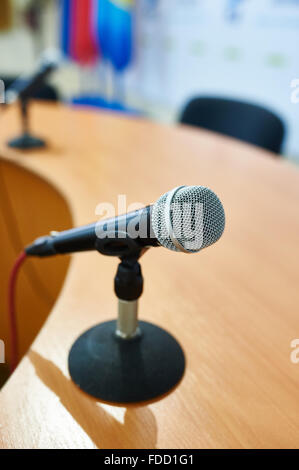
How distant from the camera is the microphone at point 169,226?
0.32m

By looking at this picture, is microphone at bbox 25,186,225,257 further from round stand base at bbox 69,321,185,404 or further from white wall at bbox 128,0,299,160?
white wall at bbox 128,0,299,160

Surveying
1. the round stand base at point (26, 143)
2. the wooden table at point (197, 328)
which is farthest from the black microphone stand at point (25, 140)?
the wooden table at point (197, 328)

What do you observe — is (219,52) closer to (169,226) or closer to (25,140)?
(25,140)

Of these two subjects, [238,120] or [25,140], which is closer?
[25,140]

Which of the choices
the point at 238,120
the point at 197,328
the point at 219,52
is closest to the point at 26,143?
the point at 238,120

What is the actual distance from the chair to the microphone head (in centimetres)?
109

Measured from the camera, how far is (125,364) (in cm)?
44

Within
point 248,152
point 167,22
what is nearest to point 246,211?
point 248,152

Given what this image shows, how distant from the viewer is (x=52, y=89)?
197 centimetres

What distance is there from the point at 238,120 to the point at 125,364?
48.7 inches

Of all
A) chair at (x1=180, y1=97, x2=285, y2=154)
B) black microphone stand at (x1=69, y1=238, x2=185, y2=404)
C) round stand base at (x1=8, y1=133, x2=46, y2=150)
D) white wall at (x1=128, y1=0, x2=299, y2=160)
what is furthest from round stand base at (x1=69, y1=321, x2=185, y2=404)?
white wall at (x1=128, y1=0, x2=299, y2=160)

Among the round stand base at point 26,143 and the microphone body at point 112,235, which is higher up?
the microphone body at point 112,235

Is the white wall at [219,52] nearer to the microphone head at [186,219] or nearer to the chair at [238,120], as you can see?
the chair at [238,120]

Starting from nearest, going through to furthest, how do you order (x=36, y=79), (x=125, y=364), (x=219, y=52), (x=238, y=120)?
1. (x=125, y=364)
2. (x=36, y=79)
3. (x=238, y=120)
4. (x=219, y=52)
